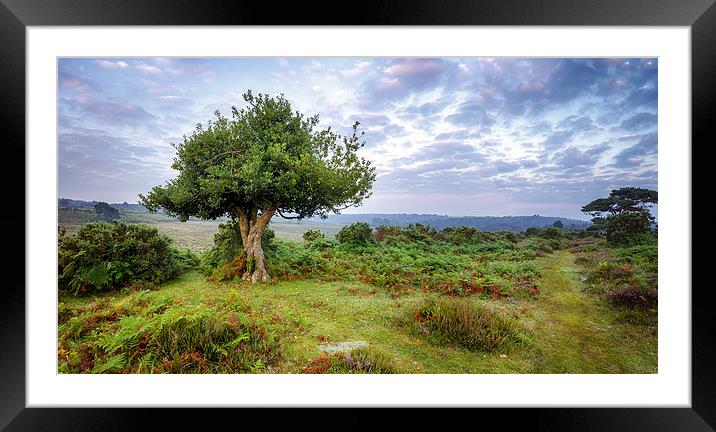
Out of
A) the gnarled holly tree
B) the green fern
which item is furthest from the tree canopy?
the green fern

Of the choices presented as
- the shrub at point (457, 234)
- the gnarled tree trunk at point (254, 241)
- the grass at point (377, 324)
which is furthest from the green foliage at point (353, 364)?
the shrub at point (457, 234)

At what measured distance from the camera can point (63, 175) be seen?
10.8 ft

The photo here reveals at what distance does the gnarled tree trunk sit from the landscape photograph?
4cm

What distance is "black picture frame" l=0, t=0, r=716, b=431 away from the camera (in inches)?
73.3

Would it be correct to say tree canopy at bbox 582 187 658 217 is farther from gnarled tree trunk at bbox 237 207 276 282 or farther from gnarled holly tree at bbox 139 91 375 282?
gnarled tree trunk at bbox 237 207 276 282

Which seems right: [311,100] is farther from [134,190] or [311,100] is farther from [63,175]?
[63,175]

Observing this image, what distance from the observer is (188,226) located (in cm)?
485

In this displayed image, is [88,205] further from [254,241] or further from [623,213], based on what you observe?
[623,213]

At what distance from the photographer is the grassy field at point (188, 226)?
3.61m

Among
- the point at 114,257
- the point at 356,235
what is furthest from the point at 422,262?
the point at 114,257
